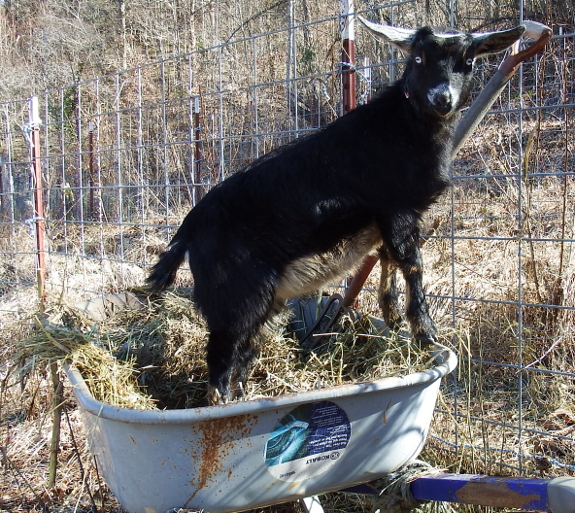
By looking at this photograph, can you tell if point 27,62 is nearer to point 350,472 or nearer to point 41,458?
point 41,458

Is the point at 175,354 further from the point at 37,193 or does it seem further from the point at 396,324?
the point at 37,193

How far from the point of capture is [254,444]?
6.47 ft

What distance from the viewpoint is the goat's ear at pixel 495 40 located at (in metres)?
2.68

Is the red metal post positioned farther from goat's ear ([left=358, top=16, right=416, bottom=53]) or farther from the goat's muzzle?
the goat's muzzle

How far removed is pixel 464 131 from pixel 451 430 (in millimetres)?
1808

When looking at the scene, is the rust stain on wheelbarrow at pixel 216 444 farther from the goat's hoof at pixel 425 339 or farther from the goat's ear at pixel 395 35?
the goat's ear at pixel 395 35

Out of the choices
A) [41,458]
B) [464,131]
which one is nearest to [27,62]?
[41,458]

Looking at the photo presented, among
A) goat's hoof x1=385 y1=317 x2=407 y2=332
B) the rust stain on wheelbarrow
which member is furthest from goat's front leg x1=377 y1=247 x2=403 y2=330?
the rust stain on wheelbarrow

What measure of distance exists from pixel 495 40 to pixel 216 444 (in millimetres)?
2321

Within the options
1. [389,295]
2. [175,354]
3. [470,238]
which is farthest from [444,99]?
[175,354]

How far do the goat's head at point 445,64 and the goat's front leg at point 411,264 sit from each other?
58 centimetres

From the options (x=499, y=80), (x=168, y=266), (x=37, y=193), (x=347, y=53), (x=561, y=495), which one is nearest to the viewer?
(x=561, y=495)

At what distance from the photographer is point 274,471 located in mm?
2020

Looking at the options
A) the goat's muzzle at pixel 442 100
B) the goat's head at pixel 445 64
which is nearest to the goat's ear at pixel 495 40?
the goat's head at pixel 445 64
